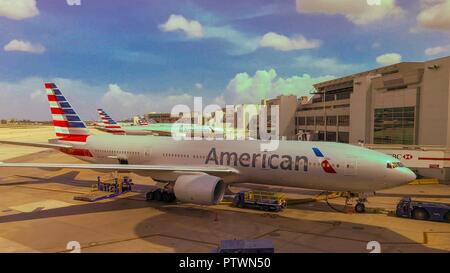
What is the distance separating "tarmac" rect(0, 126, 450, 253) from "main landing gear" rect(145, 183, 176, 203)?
0.59 metres

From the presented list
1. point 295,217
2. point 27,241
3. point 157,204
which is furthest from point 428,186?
point 27,241

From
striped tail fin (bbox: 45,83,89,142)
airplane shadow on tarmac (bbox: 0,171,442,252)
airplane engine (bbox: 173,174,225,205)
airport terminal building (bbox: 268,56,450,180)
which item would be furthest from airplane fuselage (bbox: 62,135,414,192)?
airport terminal building (bbox: 268,56,450,180)

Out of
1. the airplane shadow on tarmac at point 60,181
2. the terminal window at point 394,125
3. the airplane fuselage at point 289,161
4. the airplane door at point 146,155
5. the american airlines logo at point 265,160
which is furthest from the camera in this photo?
the terminal window at point 394,125

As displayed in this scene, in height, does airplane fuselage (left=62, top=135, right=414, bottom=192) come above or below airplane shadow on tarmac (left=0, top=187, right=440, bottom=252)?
above

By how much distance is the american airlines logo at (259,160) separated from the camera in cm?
1997

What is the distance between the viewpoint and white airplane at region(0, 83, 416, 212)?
1853 cm

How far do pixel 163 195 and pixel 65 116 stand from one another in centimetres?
1400

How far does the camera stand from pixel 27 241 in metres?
15.3

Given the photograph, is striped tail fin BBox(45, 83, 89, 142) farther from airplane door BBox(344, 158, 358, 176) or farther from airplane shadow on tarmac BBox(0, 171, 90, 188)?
airplane door BBox(344, 158, 358, 176)

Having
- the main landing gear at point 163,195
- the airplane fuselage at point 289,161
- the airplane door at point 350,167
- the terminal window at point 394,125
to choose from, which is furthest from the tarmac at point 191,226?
the terminal window at point 394,125

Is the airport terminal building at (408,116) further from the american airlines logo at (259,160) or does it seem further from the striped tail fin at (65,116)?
the striped tail fin at (65,116)

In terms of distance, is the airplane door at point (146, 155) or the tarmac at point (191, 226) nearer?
the tarmac at point (191, 226)

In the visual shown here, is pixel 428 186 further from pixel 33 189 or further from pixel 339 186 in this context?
pixel 33 189
